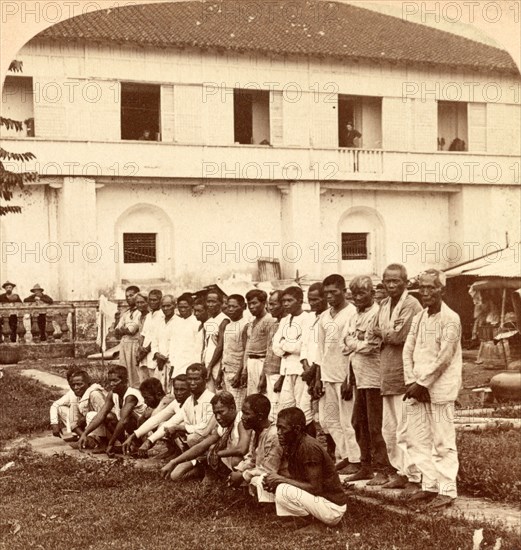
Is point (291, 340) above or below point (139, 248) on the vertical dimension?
below

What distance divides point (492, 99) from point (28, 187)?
1460 centimetres

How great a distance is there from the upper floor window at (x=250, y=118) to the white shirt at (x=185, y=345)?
642 inches

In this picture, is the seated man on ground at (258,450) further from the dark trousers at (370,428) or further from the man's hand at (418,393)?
the man's hand at (418,393)

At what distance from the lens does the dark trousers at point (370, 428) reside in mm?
7762

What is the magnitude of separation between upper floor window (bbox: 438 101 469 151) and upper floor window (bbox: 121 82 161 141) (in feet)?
29.9

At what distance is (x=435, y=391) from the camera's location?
6938 mm

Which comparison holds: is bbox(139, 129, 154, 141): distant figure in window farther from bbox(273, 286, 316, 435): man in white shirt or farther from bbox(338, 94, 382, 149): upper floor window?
bbox(273, 286, 316, 435): man in white shirt

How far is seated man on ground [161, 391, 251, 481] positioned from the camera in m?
7.77

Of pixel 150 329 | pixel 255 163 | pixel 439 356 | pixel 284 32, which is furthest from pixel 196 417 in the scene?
pixel 284 32

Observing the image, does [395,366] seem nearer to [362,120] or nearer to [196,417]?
[196,417]

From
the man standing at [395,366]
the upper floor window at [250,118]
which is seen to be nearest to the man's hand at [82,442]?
the man standing at [395,366]

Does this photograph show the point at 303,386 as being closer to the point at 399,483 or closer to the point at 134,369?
the point at 399,483

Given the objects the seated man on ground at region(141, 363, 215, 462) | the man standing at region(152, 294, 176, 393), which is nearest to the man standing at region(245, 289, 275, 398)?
the seated man on ground at region(141, 363, 215, 462)

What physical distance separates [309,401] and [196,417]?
3.57ft
